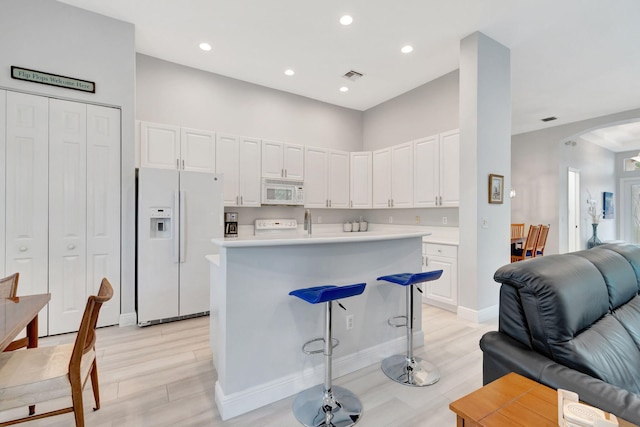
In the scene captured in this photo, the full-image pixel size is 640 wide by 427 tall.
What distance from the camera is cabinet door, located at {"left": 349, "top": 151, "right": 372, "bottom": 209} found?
5.39 metres

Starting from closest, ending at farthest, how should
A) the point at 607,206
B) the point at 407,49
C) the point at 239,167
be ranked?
the point at 407,49
the point at 239,167
the point at 607,206

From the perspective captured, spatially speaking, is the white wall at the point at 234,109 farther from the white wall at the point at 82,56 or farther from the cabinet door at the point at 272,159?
the white wall at the point at 82,56

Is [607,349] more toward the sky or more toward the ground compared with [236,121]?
more toward the ground

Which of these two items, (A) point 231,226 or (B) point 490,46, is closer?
(B) point 490,46

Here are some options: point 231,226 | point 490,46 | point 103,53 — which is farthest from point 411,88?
point 103,53

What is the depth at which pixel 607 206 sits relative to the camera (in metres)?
8.10

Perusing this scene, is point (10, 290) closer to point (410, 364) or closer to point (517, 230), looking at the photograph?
point (410, 364)

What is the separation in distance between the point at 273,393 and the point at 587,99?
676cm

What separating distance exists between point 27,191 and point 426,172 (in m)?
4.72

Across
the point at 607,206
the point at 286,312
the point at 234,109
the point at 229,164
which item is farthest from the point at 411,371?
the point at 607,206

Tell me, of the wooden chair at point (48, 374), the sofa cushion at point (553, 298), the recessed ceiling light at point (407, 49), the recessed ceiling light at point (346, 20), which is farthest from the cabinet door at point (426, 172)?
the wooden chair at point (48, 374)

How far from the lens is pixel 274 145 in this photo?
462 centimetres

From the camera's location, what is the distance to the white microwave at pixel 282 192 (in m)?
4.52

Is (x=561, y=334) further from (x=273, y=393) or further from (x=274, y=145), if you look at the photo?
(x=274, y=145)
